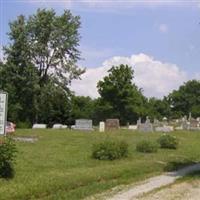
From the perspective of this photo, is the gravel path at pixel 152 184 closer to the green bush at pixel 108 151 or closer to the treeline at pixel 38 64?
the green bush at pixel 108 151

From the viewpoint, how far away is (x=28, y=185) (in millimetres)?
15922

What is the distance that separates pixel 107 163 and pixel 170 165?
3.35m

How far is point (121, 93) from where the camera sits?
281ft

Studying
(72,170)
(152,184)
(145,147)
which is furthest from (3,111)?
(145,147)

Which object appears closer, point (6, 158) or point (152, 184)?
point (6, 158)

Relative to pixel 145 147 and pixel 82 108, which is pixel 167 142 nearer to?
pixel 145 147

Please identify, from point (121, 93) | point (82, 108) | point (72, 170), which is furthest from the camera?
point (82, 108)

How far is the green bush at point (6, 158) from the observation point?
16859 millimetres

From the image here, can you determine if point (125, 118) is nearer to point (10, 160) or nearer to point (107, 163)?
point (107, 163)

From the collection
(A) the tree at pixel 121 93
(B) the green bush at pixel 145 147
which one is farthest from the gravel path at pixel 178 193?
(A) the tree at pixel 121 93

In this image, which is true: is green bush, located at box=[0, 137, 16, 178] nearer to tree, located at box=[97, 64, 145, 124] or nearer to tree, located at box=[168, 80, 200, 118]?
tree, located at box=[97, 64, 145, 124]

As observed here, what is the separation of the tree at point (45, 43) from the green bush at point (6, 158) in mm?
53607

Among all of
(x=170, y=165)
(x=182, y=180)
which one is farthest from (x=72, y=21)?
(x=182, y=180)

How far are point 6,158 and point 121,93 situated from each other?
2716 inches
